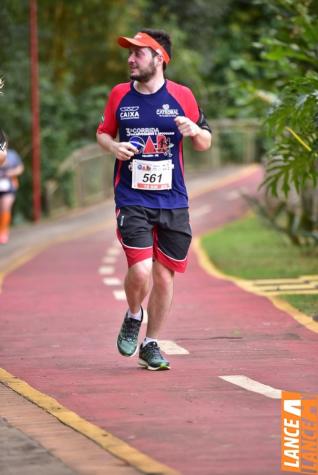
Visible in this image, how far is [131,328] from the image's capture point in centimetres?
977

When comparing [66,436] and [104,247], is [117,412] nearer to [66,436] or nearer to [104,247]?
[66,436]

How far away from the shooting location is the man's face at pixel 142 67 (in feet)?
31.0

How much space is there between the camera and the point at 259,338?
11328mm

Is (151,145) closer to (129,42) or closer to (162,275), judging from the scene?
(129,42)

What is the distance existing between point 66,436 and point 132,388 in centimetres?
168

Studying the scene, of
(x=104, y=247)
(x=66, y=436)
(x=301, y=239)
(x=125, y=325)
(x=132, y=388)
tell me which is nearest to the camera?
(x=66, y=436)

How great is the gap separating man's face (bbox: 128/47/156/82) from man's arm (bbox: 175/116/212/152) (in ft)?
1.17

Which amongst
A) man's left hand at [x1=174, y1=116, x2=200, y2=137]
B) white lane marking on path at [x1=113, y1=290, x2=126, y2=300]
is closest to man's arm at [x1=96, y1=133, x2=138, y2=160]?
man's left hand at [x1=174, y1=116, x2=200, y2=137]

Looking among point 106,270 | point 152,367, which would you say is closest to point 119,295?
point 106,270

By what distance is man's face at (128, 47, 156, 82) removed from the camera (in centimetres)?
945

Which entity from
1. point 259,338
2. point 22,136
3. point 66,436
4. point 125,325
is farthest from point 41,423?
point 22,136

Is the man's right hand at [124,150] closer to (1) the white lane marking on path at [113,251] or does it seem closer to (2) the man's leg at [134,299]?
(2) the man's leg at [134,299]

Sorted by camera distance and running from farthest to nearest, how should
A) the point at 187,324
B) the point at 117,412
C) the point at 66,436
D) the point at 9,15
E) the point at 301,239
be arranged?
1. the point at 9,15
2. the point at 301,239
3. the point at 187,324
4. the point at 117,412
5. the point at 66,436

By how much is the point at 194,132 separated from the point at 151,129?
271 mm
